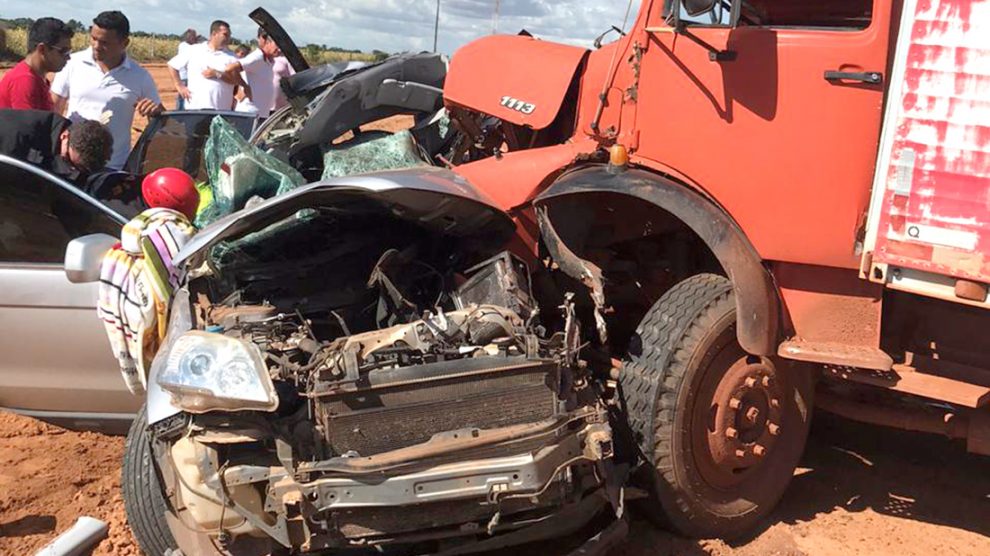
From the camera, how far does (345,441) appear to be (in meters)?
3.00

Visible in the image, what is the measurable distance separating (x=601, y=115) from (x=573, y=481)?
1.87 m

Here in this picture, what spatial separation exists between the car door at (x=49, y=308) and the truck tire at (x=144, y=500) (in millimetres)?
887

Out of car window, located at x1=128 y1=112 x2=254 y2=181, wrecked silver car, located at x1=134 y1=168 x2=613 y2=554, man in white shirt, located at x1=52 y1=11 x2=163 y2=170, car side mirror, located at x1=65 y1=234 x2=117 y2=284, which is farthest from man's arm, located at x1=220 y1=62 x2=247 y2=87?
wrecked silver car, located at x1=134 y1=168 x2=613 y2=554

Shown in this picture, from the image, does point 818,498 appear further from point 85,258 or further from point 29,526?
point 29,526

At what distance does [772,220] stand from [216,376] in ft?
7.70

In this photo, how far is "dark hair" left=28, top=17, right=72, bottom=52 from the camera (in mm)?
6051

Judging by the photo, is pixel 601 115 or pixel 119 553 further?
pixel 601 115

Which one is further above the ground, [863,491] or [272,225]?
[272,225]

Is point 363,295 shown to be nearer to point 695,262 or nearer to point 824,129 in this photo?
point 695,262

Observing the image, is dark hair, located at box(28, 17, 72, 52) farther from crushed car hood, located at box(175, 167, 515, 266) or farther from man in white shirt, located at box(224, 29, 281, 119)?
crushed car hood, located at box(175, 167, 515, 266)

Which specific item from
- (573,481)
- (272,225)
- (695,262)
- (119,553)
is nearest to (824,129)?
(695,262)

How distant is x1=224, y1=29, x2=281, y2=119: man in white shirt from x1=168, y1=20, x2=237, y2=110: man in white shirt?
5.6 inches

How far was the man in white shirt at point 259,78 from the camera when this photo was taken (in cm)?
867

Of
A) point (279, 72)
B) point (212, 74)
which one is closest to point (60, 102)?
point (212, 74)
